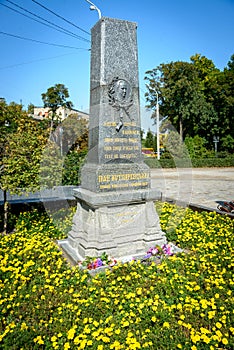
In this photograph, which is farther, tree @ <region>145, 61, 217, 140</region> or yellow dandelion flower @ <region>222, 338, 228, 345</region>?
tree @ <region>145, 61, 217, 140</region>

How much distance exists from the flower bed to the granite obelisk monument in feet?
1.74

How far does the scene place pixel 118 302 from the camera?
11.4ft

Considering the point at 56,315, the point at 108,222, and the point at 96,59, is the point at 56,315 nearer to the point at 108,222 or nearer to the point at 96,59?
the point at 108,222

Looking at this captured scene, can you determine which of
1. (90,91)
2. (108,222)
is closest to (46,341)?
(108,222)

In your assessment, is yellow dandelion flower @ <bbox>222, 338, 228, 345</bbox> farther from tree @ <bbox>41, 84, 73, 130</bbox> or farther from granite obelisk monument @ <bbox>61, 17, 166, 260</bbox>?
tree @ <bbox>41, 84, 73, 130</bbox>

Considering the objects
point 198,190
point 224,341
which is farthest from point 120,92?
point 198,190

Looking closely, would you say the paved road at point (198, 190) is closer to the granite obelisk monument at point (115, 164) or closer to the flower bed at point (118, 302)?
the granite obelisk monument at point (115, 164)

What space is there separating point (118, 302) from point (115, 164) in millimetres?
2307

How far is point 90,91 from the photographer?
5.18m

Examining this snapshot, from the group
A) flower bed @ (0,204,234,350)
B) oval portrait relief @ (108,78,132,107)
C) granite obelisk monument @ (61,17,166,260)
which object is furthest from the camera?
oval portrait relief @ (108,78,132,107)

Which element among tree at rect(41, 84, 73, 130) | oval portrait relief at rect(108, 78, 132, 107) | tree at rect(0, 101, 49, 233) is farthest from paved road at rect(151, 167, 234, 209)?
tree at rect(41, 84, 73, 130)

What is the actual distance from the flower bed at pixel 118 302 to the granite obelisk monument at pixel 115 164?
0.53 metres

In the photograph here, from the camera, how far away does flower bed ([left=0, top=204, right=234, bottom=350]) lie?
282 centimetres

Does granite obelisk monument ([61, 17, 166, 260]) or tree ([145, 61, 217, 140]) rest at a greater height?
tree ([145, 61, 217, 140])
